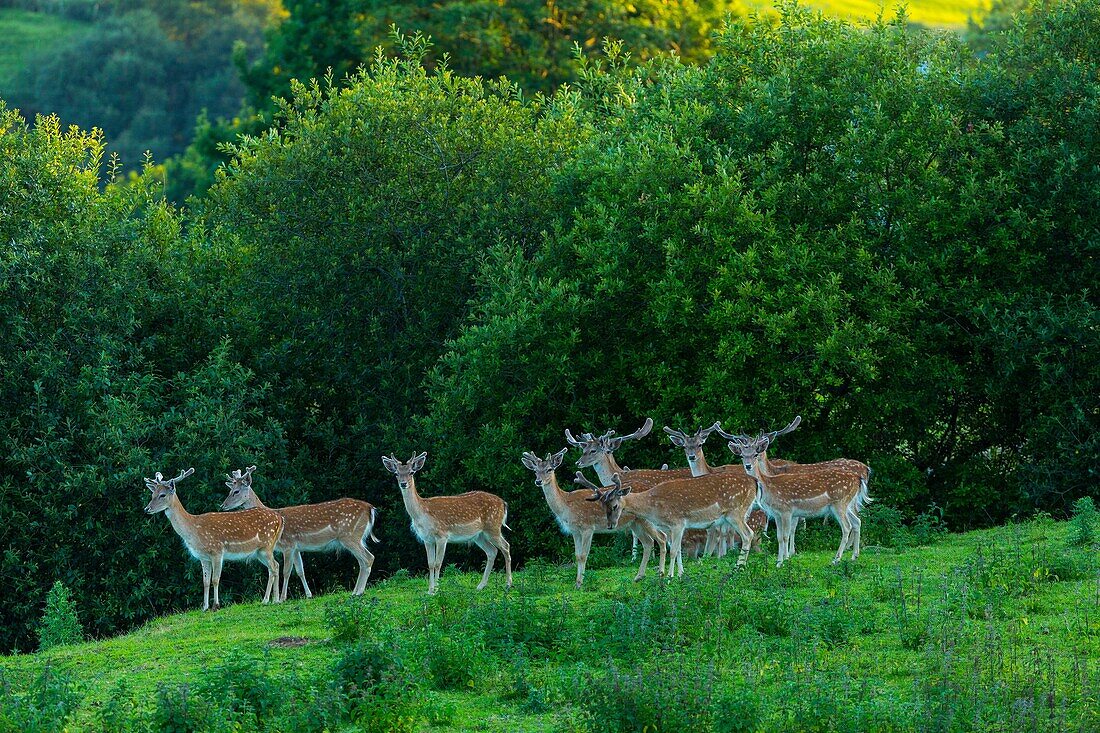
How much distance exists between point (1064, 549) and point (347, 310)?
11973mm

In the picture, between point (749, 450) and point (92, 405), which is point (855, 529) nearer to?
point (749, 450)

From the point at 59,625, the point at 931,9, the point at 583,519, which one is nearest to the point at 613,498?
the point at 583,519

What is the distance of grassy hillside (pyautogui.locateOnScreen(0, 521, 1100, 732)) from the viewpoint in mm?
10891

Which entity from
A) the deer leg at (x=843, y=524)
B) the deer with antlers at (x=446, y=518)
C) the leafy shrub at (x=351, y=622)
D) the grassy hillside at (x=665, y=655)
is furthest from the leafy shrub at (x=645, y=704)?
the deer leg at (x=843, y=524)

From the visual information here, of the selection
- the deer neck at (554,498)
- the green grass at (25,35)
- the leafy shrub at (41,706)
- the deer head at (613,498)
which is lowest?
the green grass at (25,35)

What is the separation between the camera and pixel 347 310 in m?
24.2

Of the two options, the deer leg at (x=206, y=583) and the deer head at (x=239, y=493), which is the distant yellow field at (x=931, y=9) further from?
the deer leg at (x=206, y=583)

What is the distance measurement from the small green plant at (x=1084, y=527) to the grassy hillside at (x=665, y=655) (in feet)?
0.68

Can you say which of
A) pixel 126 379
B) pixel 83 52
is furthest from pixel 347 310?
pixel 83 52

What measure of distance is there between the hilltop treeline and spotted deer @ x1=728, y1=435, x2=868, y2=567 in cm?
350

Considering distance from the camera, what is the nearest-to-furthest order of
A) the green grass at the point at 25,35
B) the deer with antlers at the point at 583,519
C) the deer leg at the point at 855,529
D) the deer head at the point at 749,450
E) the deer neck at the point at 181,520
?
the deer with antlers at the point at 583,519 < the deer leg at the point at 855,529 < the deer head at the point at 749,450 < the deer neck at the point at 181,520 < the green grass at the point at 25,35

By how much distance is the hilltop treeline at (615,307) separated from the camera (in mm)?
21016

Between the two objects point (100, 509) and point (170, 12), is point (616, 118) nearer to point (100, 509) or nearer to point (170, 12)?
point (100, 509)

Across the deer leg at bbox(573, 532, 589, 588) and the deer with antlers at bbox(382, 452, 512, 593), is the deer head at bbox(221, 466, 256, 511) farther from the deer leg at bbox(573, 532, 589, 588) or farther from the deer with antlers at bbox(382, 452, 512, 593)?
the deer leg at bbox(573, 532, 589, 588)
